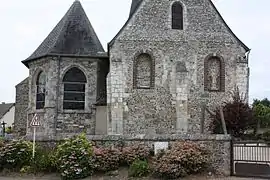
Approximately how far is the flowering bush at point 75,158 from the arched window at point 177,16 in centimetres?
1196

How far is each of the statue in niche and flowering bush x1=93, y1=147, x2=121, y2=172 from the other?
11431mm

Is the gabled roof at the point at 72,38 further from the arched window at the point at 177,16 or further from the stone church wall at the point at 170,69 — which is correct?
the arched window at the point at 177,16

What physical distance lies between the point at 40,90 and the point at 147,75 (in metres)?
7.24

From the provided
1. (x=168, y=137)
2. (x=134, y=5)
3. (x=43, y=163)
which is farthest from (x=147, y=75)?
(x=43, y=163)

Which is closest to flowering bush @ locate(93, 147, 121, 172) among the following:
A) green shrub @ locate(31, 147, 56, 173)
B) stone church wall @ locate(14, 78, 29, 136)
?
green shrub @ locate(31, 147, 56, 173)

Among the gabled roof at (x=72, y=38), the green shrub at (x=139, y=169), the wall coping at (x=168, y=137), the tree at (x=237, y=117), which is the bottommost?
the green shrub at (x=139, y=169)

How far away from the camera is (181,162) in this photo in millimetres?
13867

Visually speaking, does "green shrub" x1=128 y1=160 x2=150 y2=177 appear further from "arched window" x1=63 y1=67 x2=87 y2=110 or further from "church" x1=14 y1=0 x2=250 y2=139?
"arched window" x1=63 y1=67 x2=87 y2=110

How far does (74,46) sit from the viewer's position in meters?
26.8

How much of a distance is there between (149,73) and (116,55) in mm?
2162

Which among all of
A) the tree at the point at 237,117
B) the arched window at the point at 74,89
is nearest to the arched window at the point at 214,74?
the tree at the point at 237,117

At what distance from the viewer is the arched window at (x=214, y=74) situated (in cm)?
2467

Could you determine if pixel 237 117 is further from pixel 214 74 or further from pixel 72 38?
pixel 72 38

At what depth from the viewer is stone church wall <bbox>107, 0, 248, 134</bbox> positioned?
23.6 metres
